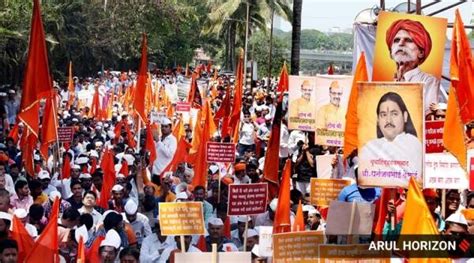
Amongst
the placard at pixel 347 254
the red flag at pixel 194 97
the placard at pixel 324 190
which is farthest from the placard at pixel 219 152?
the red flag at pixel 194 97

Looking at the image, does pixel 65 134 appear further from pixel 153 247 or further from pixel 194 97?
pixel 194 97

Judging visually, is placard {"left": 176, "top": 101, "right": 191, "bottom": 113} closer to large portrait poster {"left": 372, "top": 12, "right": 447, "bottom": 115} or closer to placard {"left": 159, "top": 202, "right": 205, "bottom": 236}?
large portrait poster {"left": 372, "top": 12, "right": 447, "bottom": 115}

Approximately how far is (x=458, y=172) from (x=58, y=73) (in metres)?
32.1

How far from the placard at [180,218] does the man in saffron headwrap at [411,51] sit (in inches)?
92.5

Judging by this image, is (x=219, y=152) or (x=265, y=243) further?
(x=219, y=152)

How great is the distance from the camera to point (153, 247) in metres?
9.09

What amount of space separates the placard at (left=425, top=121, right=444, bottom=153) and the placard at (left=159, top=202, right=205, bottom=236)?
2090mm

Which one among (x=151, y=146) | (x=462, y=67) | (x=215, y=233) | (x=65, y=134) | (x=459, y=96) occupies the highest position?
(x=462, y=67)

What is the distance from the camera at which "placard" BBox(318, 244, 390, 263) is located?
20.2 feet

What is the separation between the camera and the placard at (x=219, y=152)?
12.3 m

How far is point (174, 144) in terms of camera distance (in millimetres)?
14000

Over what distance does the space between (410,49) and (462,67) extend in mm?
735

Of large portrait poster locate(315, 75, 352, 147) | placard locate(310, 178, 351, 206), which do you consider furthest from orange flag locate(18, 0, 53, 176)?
placard locate(310, 178, 351, 206)

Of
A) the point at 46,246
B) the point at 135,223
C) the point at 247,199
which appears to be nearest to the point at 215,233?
the point at 247,199
